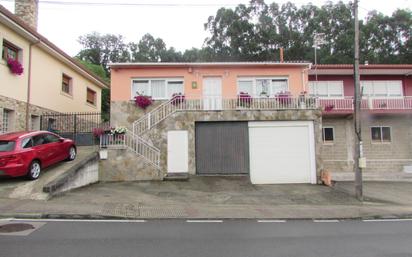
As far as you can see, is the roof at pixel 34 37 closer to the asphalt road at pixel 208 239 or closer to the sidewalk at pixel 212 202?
the sidewalk at pixel 212 202

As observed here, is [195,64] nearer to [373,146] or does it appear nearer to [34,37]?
[34,37]

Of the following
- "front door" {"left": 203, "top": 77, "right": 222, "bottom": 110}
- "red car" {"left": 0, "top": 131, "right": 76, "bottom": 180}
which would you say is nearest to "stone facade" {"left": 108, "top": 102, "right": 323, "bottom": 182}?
"front door" {"left": 203, "top": 77, "right": 222, "bottom": 110}

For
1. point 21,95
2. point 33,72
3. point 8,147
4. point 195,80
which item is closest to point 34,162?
point 8,147

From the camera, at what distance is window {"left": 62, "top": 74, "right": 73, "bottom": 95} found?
2055cm

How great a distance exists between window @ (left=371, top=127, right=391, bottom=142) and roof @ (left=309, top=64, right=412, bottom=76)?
3.66 meters

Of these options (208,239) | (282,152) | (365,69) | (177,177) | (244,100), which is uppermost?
(365,69)

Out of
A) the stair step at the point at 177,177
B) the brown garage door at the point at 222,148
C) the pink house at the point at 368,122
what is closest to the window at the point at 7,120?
the stair step at the point at 177,177

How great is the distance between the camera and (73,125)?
19391mm

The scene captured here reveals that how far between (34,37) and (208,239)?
46.1ft

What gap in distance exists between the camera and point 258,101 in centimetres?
1728

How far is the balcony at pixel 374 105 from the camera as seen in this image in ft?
66.5

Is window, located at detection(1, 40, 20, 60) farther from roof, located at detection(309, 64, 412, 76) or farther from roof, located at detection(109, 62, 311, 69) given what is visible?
roof, located at detection(309, 64, 412, 76)

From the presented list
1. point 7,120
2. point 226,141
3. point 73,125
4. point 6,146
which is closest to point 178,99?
point 226,141

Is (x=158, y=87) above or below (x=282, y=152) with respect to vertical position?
above
